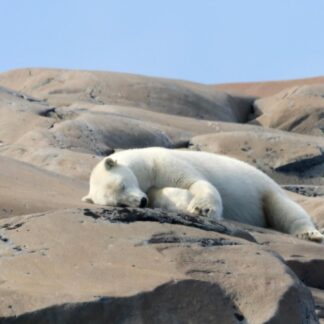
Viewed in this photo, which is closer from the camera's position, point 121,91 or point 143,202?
point 143,202

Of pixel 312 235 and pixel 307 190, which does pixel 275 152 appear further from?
pixel 312 235

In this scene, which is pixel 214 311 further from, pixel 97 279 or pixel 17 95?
pixel 17 95

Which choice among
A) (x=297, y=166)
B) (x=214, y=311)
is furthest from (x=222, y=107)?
(x=214, y=311)

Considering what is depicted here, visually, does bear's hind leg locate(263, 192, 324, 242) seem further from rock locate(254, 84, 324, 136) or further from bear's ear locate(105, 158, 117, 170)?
rock locate(254, 84, 324, 136)

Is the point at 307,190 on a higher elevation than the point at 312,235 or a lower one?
lower

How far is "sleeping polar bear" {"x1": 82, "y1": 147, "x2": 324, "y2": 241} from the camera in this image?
8.18 meters

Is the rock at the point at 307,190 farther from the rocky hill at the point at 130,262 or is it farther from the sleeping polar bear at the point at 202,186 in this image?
the sleeping polar bear at the point at 202,186

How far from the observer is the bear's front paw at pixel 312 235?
29.1 ft

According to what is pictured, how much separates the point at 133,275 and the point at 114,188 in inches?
108

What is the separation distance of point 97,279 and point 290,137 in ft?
39.9

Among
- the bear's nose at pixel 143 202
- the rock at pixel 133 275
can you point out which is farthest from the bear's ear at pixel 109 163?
the rock at pixel 133 275

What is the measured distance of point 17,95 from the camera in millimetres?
17656

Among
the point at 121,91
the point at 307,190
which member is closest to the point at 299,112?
the point at 121,91

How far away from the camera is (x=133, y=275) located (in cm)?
539
